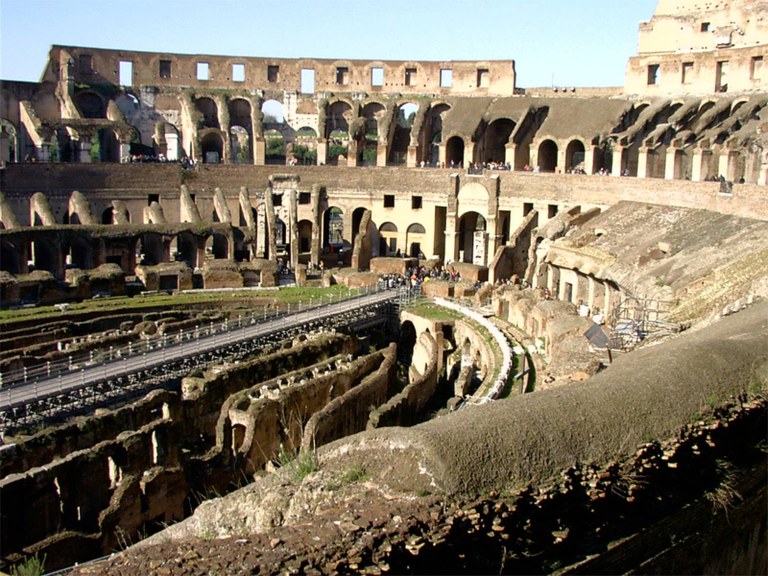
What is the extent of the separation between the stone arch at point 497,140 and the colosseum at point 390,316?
0.24 metres

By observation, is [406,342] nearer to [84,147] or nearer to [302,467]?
[84,147]

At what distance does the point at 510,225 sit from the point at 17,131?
2678 cm

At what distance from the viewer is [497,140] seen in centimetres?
4959

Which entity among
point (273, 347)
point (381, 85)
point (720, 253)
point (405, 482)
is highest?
point (381, 85)

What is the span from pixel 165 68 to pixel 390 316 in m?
24.4

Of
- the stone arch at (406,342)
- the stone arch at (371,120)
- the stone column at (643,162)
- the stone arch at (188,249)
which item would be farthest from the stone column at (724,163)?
the stone arch at (188,249)

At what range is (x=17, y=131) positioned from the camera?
46031 mm

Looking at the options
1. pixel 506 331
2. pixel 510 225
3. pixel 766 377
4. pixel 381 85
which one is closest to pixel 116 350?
pixel 506 331

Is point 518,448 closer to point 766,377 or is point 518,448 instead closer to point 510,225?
point 766,377

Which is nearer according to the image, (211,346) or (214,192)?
(211,346)

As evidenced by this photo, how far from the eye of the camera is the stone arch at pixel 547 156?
1846 inches

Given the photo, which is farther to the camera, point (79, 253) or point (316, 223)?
point (316, 223)

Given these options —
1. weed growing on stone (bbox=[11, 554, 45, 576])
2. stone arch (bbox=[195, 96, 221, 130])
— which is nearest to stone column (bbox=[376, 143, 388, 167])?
stone arch (bbox=[195, 96, 221, 130])

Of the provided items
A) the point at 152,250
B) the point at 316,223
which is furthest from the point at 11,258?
the point at 316,223
